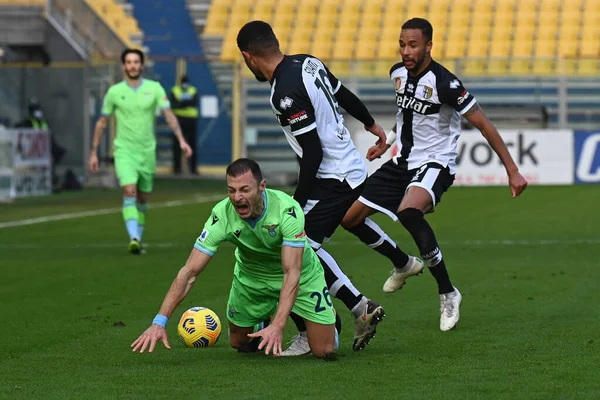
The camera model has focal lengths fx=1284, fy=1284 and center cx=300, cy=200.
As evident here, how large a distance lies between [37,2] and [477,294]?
23570 mm

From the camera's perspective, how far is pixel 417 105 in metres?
8.93

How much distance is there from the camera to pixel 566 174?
27.1 m

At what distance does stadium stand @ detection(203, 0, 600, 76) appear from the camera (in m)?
33.2

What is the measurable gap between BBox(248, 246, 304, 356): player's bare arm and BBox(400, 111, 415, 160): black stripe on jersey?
8.91ft

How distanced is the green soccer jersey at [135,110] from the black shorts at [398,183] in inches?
212

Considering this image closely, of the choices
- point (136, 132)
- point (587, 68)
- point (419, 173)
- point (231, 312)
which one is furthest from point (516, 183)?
point (587, 68)

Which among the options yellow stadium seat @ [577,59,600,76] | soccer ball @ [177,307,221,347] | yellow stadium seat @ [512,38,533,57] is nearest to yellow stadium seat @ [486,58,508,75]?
yellow stadium seat @ [577,59,600,76]

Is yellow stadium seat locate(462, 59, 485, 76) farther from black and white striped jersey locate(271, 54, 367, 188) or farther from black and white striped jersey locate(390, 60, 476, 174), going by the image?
black and white striped jersey locate(271, 54, 367, 188)

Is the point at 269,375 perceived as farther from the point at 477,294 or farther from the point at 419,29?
the point at 477,294

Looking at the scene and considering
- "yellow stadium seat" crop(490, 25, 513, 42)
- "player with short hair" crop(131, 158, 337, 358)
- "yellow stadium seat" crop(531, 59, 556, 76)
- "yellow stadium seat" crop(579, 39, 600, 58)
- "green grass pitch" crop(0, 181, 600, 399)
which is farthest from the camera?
"yellow stadium seat" crop(490, 25, 513, 42)

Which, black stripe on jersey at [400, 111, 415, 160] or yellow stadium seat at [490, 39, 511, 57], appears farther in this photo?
yellow stadium seat at [490, 39, 511, 57]

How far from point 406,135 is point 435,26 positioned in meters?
25.4

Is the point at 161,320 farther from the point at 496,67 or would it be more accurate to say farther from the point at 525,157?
the point at 496,67

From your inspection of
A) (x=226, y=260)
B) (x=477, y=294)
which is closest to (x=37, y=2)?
(x=226, y=260)
